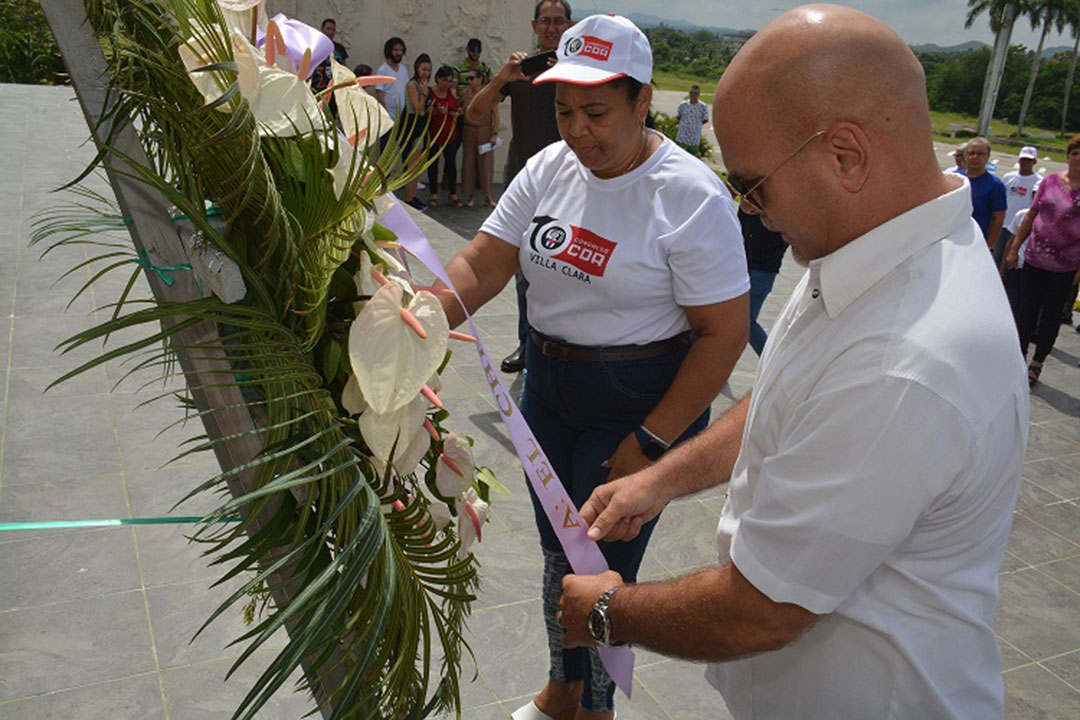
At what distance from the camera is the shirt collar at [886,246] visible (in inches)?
58.0

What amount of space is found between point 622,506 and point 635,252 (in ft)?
2.27

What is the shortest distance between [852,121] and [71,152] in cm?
1118

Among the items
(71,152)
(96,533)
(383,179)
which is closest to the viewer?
(383,179)

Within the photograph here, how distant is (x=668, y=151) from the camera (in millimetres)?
2641

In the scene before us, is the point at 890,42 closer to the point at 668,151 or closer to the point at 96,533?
the point at 668,151

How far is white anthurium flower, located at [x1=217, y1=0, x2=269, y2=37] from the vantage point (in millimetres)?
1296

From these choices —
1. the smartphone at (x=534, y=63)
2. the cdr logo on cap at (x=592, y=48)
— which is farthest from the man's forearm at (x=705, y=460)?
the smartphone at (x=534, y=63)

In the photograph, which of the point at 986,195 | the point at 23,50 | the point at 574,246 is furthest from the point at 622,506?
the point at 23,50

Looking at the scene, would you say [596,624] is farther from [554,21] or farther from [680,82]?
[680,82]

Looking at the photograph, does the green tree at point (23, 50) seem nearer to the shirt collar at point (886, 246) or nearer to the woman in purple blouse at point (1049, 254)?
the woman in purple blouse at point (1049, 254)

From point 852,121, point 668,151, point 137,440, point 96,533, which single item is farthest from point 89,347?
point 852,121

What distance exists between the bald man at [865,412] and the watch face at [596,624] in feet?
0.59

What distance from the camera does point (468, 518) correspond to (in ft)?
5.61

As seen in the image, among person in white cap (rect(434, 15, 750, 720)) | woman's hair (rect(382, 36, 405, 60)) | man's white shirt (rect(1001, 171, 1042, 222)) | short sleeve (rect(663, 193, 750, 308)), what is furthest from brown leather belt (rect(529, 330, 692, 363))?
woman's hair (rect(382, 36, 405, 60))
